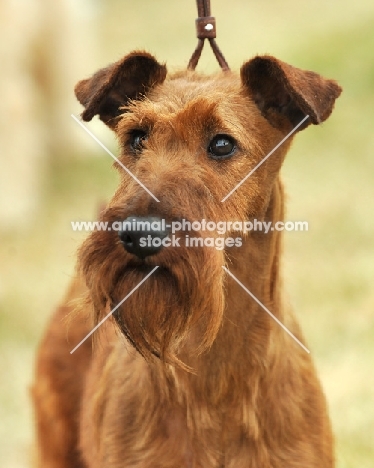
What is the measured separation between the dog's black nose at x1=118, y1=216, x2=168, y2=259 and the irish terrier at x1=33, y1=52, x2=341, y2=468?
0.03 ft

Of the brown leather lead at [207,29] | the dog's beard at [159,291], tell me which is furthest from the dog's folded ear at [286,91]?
the dog's beard at [159,291]

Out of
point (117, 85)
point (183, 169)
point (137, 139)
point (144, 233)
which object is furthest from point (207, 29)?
point (144, 233)

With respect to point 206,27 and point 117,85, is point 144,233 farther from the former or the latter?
point 206,27

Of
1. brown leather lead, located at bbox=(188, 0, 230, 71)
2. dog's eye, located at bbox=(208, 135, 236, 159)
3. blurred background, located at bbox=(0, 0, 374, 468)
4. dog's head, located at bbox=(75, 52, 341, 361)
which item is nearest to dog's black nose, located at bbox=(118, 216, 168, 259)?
dog's head, located at bbox=(75, 52, 341, 361)

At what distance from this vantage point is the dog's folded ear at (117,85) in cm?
296

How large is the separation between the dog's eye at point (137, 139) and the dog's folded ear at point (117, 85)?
23 cm

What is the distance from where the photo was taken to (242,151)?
2.76 meters

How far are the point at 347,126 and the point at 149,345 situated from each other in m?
9.31

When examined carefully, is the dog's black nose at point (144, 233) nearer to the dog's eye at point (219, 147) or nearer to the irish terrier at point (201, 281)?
the irish terrier at point (201, 281)

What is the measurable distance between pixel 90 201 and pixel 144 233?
7629 mm

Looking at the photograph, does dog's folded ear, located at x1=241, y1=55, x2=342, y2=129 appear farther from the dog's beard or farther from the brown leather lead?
the dog's beard

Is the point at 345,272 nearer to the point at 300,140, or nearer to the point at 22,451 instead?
the point at 22,451

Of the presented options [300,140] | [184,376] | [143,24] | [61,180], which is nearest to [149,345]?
[184,376]

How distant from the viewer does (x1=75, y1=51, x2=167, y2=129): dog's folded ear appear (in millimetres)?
2961
